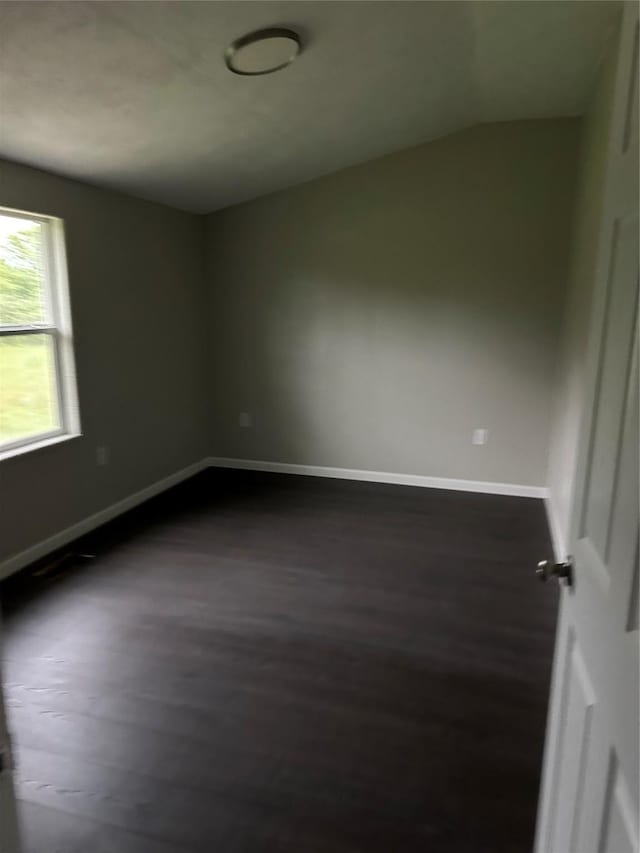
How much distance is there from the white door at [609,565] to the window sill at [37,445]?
2875 millimetres

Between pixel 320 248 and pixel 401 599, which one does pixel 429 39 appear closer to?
pixel 320 248

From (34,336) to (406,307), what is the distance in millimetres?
2565

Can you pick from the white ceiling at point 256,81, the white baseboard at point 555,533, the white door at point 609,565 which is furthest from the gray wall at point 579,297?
the white door at point 609,565

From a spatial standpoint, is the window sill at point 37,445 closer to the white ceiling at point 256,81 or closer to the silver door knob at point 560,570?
the white ceiling at point 256,81

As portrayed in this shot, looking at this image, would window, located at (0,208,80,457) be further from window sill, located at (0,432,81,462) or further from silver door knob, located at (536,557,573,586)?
silver door knob, located at (536,557,573,586)

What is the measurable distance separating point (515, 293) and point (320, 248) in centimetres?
150

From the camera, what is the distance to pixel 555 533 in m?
3.62

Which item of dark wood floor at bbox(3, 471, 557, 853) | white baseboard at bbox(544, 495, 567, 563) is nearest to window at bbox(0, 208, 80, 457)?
dark wood floor at bbox(3, 471, 557, 853)

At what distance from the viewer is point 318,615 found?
2811 mm

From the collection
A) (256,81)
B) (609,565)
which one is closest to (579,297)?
(256,81)

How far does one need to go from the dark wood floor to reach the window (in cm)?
79

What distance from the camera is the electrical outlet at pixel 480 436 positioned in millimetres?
4495

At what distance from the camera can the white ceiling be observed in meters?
2.08

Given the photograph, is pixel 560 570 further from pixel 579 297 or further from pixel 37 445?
pixel 37 445
